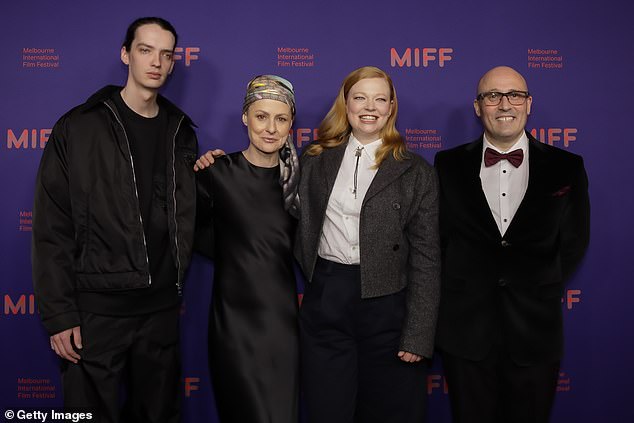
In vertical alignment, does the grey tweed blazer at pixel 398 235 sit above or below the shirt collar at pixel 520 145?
below

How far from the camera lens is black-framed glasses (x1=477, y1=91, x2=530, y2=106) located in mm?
2129

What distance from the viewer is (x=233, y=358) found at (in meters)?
2.13

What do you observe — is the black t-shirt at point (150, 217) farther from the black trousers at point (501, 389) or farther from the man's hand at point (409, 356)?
the black trousers at point (501, 389)

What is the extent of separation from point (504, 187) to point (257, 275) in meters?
1.07

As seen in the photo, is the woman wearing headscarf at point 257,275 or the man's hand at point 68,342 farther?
the woman wearing headscarf at point 257,275

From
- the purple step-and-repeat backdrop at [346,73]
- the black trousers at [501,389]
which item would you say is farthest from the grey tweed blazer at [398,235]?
the purple step-and-repeat backdrop at [346,73]

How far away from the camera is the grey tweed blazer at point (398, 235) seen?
201cm

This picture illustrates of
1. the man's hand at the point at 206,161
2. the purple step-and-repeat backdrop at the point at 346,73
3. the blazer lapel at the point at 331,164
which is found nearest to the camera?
the blazer lapel at the point at 331,164

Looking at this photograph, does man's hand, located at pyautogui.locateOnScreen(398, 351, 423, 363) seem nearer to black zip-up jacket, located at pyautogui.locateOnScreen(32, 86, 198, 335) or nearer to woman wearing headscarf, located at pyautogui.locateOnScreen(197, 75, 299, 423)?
woman wearing headscarf, located at pyautogui.locateOnScreen(197, 75, 299, 423)

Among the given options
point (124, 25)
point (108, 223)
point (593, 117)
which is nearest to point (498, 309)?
point (593, 117)

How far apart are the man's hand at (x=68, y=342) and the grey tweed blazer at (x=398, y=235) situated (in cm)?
92

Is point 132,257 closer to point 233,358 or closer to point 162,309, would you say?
point 162,309

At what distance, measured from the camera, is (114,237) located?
2.03 metres

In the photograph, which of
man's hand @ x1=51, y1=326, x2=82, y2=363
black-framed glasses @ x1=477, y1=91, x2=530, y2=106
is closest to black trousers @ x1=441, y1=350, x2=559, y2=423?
black-framed glasses @ x1=477, y1=91, x2=530, y2=106
